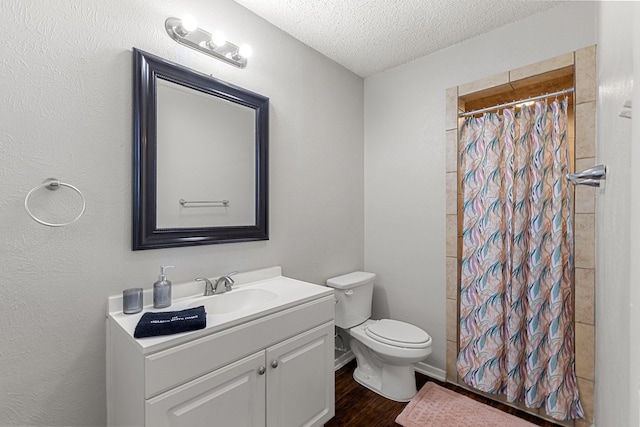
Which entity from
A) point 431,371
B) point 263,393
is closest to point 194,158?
point 263,393

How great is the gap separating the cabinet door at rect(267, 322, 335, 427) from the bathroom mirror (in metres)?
0.67

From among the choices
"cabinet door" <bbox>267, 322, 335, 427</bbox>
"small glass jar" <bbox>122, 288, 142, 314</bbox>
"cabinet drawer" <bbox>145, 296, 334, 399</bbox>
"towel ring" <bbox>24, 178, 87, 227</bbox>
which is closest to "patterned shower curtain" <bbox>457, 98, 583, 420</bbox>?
"cabinet door" <bbox>267, 322, 335, 427</bbox>

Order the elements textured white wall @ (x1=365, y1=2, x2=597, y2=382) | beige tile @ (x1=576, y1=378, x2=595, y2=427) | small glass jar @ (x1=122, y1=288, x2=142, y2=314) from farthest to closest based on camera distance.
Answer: textured white wall @ (x1=365, y1=2, x2=597, y2=382)
beige tile @ (x1=576, y1=378, x2=595, y2=427)
small glass jar @ (x1=122, y1=288, x2=142, y2=314)

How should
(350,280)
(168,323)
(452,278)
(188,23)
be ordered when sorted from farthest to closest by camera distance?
(350,280) → (452,278) → (188,23) → (168,323)

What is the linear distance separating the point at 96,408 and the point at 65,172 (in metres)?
1.00

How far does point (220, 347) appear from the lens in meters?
1.18

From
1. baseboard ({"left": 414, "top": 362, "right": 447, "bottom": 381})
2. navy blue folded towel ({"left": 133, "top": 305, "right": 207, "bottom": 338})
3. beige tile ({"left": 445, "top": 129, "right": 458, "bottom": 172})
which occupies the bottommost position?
baseboard ({"left": 414, "top": 362, "right": 447, "bottom": 381})

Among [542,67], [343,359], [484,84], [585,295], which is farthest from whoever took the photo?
[343,359]

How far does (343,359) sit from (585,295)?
1662 mm

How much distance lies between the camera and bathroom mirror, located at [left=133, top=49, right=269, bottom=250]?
1.38m

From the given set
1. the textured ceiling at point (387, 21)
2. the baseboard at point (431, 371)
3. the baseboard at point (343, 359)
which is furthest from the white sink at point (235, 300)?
the textured ceiling at point (387, 21)

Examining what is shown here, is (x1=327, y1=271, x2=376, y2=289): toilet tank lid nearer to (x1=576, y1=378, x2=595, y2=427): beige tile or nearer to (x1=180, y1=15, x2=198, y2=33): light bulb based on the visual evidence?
(x1=576, y1=378, x2=595, y2=427): beige tile

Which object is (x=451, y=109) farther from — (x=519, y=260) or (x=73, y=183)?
(x=73, y=183)

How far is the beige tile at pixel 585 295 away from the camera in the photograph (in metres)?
1.64
